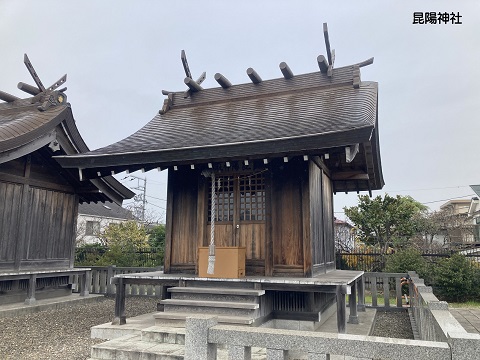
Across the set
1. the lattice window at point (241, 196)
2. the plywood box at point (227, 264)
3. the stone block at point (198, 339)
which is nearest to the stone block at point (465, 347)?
the stone block at point (198, 339)

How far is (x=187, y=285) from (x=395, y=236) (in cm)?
1183

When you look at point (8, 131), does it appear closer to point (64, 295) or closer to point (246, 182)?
point (64, 295)

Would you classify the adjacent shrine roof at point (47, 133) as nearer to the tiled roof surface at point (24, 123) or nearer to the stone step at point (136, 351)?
the tiled roof surface at point (24, 123)

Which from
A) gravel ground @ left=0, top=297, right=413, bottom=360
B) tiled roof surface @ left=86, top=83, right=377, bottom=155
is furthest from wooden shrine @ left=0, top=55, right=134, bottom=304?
tiled roof surface @ left=86, top=83, right=377, bottom=155

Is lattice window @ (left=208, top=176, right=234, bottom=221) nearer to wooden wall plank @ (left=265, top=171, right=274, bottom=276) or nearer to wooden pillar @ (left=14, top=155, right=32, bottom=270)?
wooden wall plank @ (left=265, top=171, right=274, bottom=276)

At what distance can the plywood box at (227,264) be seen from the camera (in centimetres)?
630

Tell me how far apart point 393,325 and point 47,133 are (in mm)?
9454

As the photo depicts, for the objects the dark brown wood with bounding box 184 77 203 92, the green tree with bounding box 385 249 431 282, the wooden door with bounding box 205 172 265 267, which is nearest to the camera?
the wooden door with bounding box 205 172 265 267

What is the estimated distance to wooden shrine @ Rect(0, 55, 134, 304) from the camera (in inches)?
349

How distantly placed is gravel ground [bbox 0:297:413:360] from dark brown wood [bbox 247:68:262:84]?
6076mm

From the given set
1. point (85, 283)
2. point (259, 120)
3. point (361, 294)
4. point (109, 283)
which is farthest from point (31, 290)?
point (361, 294)

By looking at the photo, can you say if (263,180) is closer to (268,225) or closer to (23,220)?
(268,225)

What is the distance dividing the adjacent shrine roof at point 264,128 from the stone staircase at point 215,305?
7.34 ft

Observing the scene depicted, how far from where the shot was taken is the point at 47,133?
30.7ft
